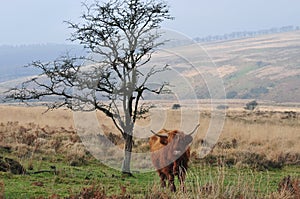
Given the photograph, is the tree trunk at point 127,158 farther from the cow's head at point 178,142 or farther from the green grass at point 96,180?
the cow's head at point 178,142

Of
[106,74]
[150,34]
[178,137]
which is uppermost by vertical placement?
[150,34]

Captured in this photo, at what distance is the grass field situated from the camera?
9.19 meters

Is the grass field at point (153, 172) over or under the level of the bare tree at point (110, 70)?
under

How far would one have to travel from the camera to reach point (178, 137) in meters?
13.0

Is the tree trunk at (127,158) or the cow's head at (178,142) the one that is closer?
the cow's head at (178,142)

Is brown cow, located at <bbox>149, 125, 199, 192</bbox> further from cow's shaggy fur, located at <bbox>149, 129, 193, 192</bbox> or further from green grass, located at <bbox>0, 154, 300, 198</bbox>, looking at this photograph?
green grass, located at <bbox>0, 154, 300, 198</bbox>

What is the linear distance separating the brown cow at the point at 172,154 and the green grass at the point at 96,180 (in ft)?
1.36


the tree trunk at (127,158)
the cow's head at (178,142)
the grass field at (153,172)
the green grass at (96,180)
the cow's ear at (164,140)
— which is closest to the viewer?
the grass field at (153,172)

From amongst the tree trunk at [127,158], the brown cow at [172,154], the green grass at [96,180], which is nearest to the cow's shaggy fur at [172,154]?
the brown cow at [172,154]

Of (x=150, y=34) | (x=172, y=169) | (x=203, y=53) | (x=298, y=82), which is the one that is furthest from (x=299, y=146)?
(x=298, y=82)

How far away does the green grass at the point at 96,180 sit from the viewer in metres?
11.5

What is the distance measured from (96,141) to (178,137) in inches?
473

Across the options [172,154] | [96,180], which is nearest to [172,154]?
[172,154]

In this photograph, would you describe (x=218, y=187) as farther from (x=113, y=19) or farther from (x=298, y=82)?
(x=298, y=82)
